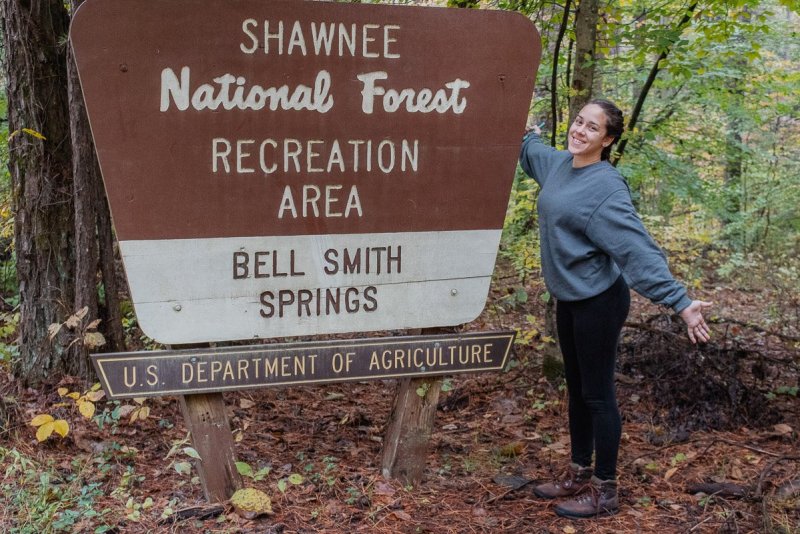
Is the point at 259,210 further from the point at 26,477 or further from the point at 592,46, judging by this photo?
the point at 592,46

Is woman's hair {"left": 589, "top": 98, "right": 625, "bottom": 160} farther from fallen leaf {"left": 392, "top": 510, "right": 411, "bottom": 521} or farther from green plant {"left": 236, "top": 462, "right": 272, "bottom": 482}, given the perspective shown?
green plant {"left": 236, "top": 462, "right": 272, "bottom": 482}

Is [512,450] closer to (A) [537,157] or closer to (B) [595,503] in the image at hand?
(B) [595,503]

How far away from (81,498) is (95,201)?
1842mm

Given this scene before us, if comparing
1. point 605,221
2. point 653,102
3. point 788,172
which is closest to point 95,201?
point 605,221

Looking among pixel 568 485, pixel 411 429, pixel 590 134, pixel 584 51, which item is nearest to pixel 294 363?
pixel 411 429

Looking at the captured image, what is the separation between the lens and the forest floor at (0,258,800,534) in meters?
3.32

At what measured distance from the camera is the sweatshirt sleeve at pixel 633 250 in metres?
3.07

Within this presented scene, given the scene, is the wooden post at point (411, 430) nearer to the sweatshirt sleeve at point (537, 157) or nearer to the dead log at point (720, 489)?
the sweatshirt sleeve at point (537, 157)

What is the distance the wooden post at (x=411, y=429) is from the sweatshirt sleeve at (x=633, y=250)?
0.98 metres

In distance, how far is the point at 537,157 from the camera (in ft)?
12.0

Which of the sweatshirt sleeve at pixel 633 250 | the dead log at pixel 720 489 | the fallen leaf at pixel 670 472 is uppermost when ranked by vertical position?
the sweatshirt sleeve at pixel 633 250

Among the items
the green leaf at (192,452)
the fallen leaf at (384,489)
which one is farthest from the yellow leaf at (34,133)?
the fallen leaf at (384,489)

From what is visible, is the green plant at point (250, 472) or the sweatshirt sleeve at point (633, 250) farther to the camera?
the green plant at point (250, 472)

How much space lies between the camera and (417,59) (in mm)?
3268
